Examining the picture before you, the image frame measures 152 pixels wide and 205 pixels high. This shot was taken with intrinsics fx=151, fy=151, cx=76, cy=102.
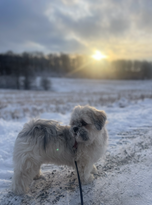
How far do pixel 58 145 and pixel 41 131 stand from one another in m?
0.49

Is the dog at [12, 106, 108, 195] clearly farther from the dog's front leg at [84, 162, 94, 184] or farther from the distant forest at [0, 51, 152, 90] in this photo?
the distant forest at [0, 51, 152, 90]

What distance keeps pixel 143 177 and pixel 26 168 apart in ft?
8.68

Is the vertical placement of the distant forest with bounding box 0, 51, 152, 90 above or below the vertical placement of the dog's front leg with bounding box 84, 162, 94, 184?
above

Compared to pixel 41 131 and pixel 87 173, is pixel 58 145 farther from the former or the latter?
pixel 87 173

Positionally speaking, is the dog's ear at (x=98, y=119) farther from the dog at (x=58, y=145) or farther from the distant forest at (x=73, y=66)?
the distant forest at (x=73, y=66)

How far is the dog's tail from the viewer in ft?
10.7

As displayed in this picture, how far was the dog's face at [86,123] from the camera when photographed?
324cm

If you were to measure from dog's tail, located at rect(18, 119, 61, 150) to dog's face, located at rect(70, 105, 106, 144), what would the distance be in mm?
441

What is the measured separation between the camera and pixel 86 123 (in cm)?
339

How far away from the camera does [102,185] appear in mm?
3412

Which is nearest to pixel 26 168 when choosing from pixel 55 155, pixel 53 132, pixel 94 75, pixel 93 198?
pixel 55 155

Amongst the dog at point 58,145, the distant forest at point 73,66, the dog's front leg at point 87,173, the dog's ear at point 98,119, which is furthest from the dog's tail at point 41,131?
the distant forest at point 73,66

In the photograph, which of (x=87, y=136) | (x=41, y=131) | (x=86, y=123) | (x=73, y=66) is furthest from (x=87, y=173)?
(x=73, y=66)

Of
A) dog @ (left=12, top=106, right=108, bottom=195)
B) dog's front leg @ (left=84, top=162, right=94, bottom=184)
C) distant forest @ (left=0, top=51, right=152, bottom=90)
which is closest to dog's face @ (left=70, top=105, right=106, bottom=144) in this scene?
dog @ (left=12, top=106, right=108, bottom=195)
